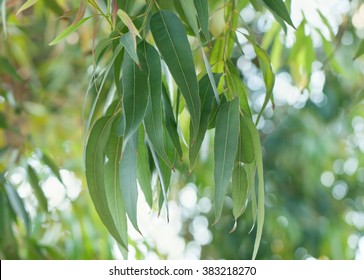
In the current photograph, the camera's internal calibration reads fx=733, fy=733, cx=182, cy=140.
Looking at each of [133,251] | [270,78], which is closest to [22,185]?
[133,251]

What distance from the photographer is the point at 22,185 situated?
159 centimetres

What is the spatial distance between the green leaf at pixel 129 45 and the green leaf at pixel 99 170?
0.10 meters

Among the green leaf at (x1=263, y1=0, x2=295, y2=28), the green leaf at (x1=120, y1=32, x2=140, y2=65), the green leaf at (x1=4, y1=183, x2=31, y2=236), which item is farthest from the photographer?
the green leaf at (x1=4, y1=183, x2=31, y2=236)

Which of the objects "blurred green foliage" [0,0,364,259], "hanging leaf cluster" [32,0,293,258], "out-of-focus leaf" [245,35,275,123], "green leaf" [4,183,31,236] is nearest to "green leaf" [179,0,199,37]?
"hanging leaf cluster" [32,0,293,258]

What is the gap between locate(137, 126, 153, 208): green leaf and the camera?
0.70 metres

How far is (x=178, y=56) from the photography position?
616 mm

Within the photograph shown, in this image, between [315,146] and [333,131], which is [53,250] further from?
[333,131]

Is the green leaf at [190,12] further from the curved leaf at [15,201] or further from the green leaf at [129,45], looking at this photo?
the curved leaf at [15,201]

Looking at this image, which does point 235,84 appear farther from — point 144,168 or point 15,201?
point 15,201

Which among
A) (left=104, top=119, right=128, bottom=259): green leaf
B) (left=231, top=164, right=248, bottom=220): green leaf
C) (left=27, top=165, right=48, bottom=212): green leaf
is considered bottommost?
(left=27, top=165, right=48, bottom=212): green leaf

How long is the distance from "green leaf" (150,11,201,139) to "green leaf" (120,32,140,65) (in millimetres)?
37

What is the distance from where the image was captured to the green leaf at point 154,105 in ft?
1.98

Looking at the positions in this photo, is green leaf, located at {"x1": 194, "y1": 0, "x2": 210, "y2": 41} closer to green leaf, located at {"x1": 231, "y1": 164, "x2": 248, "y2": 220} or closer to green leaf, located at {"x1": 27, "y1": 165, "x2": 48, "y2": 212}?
green leaf, located at {"x1": 231, "y1": 164, "x2": 248, "y2": 220}
